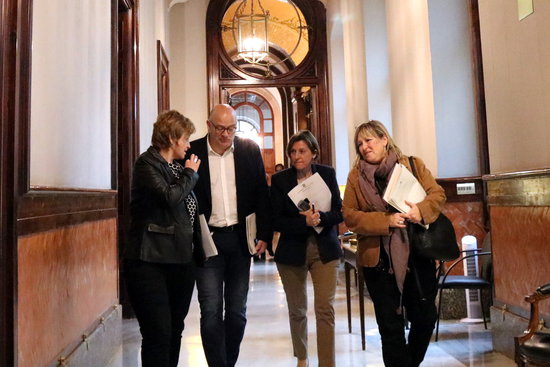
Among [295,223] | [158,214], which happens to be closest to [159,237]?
[158,214]

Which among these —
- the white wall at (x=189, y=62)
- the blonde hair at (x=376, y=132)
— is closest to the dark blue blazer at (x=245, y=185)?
the blonde hair at (x=376, y=132)

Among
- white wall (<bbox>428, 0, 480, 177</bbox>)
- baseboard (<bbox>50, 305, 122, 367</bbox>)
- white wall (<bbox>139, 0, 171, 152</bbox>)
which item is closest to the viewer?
baseboard (<bbox>50, 305, 122, 367</bbox>)

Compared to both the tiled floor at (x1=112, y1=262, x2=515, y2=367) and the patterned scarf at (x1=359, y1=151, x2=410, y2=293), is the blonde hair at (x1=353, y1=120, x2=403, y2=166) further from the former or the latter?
the tiled floor at (x1=112, y1=262, x2=515, y2=367)

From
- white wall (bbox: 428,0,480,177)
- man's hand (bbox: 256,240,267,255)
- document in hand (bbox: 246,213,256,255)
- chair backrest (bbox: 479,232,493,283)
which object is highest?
white wall (bbox: 428,0,480,177)

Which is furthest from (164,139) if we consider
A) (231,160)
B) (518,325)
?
(518,325)

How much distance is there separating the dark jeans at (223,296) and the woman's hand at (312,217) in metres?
0.40

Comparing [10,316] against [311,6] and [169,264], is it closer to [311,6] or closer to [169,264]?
[169,264]

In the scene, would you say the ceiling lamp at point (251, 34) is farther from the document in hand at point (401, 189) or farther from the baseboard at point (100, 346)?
the document in hand at point (401, 189)

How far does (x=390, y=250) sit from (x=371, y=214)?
20 cm

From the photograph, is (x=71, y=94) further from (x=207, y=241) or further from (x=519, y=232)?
(x=519, y=232)

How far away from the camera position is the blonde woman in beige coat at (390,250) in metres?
2.49

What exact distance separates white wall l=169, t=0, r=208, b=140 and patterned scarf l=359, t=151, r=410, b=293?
7072 millimetres

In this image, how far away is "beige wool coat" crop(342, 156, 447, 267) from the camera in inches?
98.1

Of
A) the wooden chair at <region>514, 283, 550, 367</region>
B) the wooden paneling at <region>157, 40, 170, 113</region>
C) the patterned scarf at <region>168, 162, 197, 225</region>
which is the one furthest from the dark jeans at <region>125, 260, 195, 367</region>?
the wooden paneling at <region>157, 40, 170, 113</region>
